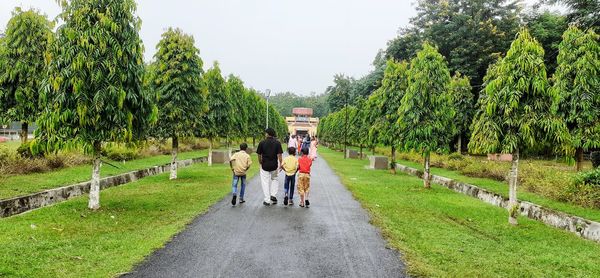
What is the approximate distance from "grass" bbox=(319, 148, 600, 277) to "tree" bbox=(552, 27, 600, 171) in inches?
393

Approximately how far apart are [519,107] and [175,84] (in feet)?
42.1

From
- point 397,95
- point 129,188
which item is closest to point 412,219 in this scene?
point 129,188

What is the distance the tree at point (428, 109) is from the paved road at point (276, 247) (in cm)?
699

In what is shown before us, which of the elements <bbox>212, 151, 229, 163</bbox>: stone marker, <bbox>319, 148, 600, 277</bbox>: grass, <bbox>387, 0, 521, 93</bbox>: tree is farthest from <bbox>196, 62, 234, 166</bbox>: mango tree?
<bbox>387, 0, 521, 93</bbox>: tree

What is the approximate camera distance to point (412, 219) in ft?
33.4

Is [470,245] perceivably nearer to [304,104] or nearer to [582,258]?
[582,258]

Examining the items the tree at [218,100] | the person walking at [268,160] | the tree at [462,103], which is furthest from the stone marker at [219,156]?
the tree at [462,103]

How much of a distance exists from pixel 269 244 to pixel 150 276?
2294mm

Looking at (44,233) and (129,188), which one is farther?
(129,188)

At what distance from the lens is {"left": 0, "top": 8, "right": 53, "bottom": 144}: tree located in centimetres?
1798

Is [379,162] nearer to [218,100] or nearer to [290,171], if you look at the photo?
[218,100]

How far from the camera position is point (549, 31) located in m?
36.2

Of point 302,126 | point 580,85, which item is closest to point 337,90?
point 302,126

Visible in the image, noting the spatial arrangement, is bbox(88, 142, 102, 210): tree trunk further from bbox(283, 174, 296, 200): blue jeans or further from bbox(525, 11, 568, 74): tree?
bbox(525, 11, 568, 74): tree
